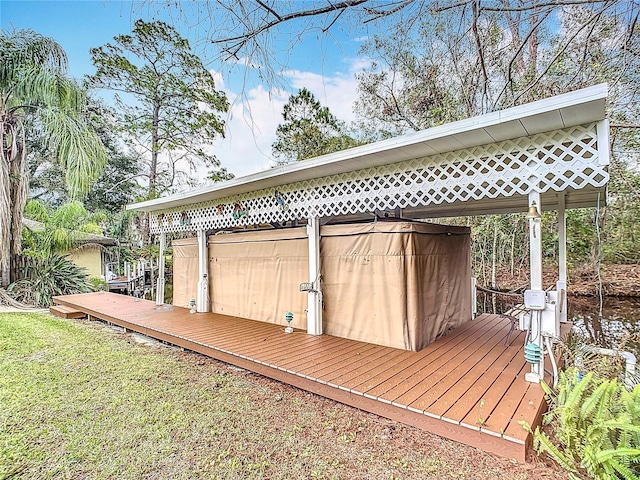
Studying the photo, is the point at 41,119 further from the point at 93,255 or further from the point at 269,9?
the point at 269,9

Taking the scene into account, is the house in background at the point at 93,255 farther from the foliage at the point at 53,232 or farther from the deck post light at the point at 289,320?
the deck post light at the point at 289,320

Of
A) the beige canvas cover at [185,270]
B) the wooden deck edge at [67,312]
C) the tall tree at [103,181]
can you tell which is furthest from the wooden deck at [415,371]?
the tall tree at [103,181]

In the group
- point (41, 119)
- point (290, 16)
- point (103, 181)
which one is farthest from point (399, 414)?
point (103, 181)

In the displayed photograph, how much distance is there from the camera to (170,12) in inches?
93.8

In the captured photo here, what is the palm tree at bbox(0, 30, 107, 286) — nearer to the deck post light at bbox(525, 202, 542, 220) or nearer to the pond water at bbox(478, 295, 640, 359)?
the deck post light at bbox(525, 202, 542, 220)

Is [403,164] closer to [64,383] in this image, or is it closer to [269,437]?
[269,437]

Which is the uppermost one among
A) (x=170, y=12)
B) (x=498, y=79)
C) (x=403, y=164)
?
(x=498, y=79)

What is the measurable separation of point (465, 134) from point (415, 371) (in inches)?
91.9

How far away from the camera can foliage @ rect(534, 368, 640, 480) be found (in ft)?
5.81

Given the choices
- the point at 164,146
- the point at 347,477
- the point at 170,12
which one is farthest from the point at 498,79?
the point at 164,146

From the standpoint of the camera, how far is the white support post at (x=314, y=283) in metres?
4.63

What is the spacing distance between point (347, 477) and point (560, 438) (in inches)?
55.3

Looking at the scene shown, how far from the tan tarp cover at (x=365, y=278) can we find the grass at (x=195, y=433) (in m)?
1.28

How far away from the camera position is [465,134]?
2973 millimetres
